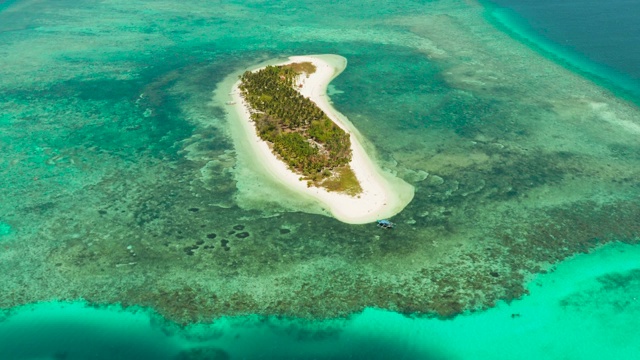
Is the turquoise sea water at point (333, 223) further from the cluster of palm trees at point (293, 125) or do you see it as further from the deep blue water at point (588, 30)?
the cluster of palm trees at point (293, 125)

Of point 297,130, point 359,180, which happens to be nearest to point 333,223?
point 359,180

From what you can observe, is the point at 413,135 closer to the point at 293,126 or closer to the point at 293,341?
the point at 293,126

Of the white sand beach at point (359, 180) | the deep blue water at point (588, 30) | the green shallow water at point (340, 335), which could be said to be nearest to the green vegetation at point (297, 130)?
the white sand beach at point (359, 180)

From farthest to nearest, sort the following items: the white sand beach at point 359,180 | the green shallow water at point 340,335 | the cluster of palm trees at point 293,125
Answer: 1. the cluster of palm trees at point 293,125
2. the white sand beach at point 359,180
3. the green shallow water at point 340,335

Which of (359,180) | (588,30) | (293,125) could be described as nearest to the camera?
(359,180)

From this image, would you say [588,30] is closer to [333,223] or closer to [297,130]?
[297,130]

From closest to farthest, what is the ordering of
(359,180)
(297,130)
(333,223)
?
(333,223) → (359,180) → (297,130)

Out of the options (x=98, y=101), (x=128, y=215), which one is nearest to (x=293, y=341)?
(x=128, y=215)
